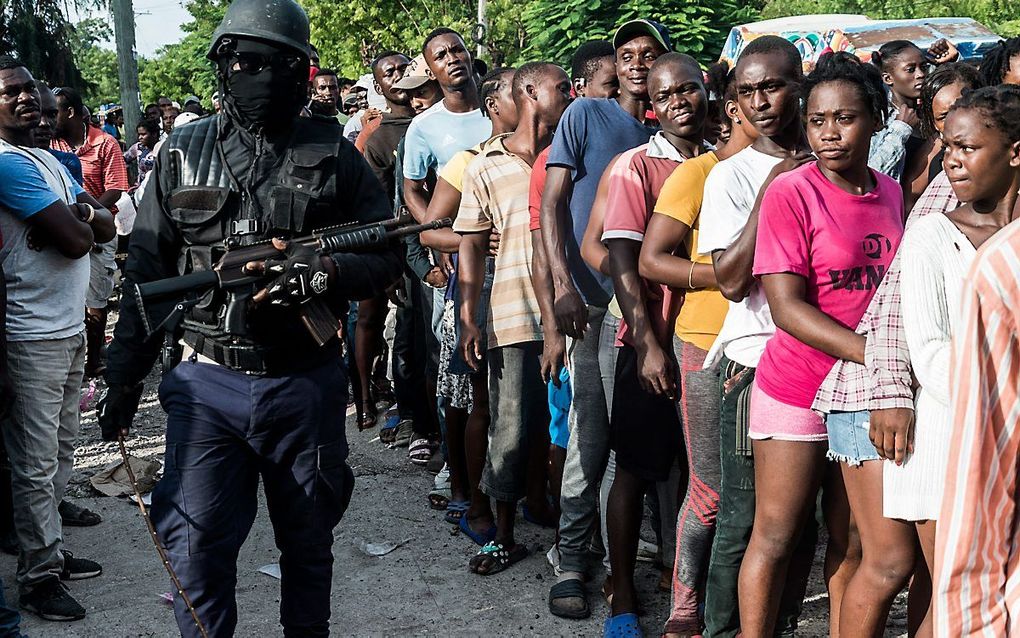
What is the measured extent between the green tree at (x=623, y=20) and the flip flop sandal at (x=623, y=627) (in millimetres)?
21705

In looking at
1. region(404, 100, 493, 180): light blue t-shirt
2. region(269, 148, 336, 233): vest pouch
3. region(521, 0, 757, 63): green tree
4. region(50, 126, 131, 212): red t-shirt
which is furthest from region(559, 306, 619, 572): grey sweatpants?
region(521, 0, 757, 63): green tree

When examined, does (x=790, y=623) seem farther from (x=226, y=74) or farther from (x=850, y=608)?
(x=226, y=74)

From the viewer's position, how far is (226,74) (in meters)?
3.62

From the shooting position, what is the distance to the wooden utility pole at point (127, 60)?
1625cm

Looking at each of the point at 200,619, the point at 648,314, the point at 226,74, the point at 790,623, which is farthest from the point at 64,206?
the point at 790,623

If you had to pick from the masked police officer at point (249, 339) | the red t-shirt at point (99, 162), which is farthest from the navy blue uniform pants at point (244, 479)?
the red t-shirt at point (99, 162)

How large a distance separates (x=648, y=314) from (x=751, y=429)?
2.69 ft

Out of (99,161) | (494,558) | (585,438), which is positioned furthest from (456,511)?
(99,161)

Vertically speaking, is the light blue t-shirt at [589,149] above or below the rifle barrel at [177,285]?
above

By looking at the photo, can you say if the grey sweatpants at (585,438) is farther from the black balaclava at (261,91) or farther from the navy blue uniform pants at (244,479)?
the black balaclava at (261,91)

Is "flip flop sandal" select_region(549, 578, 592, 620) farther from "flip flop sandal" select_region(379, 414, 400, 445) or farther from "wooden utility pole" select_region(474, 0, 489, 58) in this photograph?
"wooden utility pole" select_region(474, 0, 489, 58)

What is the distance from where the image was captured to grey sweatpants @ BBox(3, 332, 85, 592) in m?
4.71

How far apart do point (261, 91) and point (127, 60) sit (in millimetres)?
14197

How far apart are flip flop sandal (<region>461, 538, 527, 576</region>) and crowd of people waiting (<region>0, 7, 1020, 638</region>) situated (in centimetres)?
2
